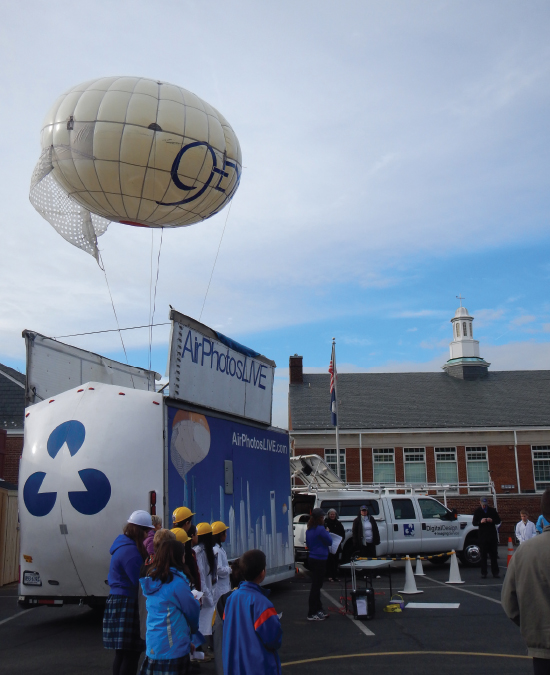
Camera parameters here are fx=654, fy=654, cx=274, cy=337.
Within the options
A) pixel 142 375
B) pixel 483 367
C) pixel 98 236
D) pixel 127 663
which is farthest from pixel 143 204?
pixel 483 367

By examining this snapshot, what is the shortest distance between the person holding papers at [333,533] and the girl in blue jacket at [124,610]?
8.57 meters

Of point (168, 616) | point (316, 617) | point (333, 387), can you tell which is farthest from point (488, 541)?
point (333, 387)

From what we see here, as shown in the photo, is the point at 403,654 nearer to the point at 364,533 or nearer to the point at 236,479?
the point at 236,479

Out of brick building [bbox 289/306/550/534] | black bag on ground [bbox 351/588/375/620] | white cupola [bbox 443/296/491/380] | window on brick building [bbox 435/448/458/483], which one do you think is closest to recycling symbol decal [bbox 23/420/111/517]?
black bag on ground [bbox 351/588/375/620]

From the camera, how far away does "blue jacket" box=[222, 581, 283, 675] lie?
3543 millimetres

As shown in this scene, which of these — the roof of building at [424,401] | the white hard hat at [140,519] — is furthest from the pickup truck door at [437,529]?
the roof of building at [424,401]

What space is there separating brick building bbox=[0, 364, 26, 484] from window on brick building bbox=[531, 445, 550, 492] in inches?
981

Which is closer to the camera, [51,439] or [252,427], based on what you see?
[51,439]

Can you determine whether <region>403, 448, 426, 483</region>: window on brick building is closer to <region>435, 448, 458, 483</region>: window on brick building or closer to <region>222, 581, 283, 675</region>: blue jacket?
<region>435, 448, 458, 483</region>: window on brick building

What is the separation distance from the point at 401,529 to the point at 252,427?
7377 millimetres

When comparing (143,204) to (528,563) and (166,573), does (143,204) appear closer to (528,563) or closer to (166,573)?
(166,573)

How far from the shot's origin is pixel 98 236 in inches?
480

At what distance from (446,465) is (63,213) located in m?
Answer: 27.2

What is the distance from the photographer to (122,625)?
214 inches
